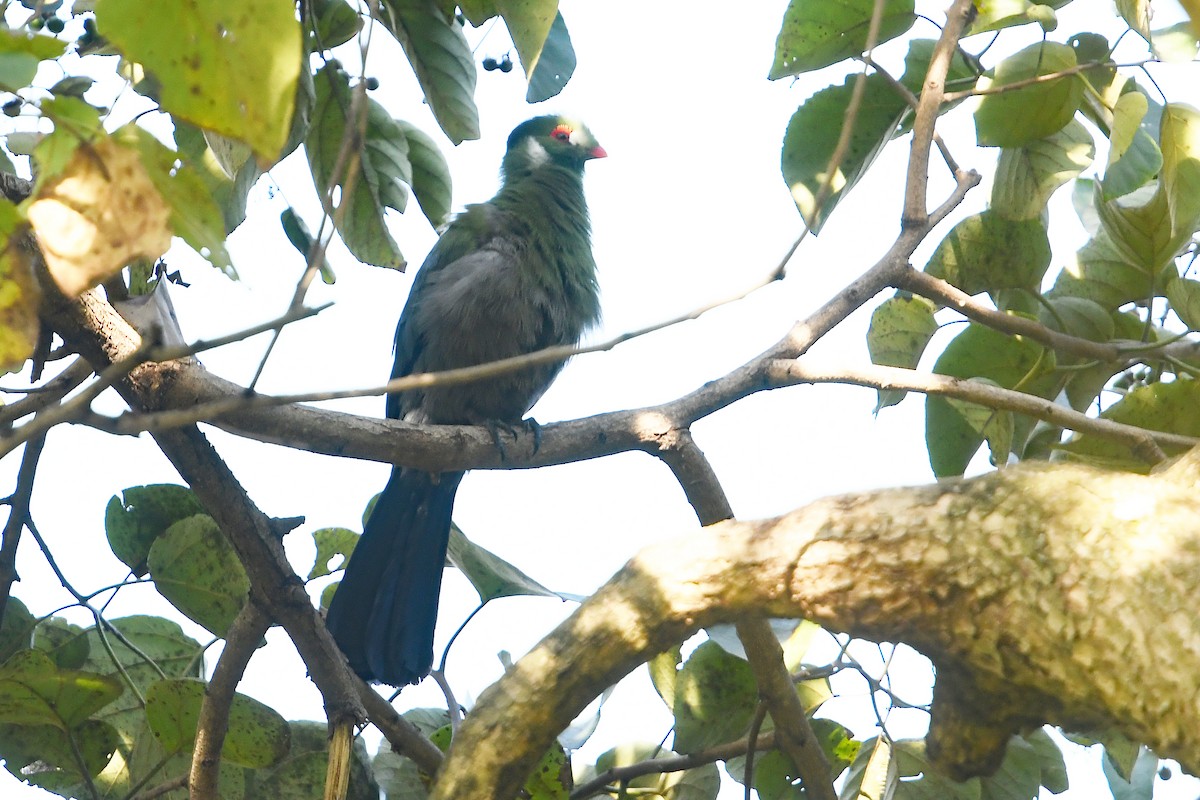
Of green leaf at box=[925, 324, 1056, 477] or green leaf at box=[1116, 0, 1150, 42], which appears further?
green leaf at box=[925, 324, 1056, 477]

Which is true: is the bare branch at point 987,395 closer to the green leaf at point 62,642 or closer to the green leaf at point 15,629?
the green leaf at point 62,642

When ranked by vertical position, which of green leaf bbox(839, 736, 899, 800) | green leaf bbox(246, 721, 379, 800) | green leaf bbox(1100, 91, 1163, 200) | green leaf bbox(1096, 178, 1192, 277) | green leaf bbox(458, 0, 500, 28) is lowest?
green leaf bbox(839, 736, 899, 800)

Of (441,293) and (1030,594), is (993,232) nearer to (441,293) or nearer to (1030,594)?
(1030,594)

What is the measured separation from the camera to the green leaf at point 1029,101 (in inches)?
84.1

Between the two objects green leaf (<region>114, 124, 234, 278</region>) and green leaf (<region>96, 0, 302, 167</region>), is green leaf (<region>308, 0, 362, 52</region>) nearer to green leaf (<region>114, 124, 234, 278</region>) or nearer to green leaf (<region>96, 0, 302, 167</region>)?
green leaf (<region>114, 124, 234, 278</region>)

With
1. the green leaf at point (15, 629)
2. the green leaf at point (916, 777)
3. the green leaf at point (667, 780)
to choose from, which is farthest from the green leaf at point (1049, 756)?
the green leaf at point (15, 629)

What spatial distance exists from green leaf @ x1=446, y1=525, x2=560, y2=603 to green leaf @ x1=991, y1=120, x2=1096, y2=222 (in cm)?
127

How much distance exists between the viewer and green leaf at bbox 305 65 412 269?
2.30m

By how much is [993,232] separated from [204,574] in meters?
1.78

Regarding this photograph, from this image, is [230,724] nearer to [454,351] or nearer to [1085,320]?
[454,351]

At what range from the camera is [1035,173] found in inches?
92.0

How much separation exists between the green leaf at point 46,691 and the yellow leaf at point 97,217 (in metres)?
1.33

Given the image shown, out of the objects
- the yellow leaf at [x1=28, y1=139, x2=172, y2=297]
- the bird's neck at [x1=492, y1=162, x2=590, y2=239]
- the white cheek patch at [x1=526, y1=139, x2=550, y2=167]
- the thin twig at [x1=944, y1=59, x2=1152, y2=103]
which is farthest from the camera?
the white cheek patch at [x1=526, y1=139, x2=550, y2=167]

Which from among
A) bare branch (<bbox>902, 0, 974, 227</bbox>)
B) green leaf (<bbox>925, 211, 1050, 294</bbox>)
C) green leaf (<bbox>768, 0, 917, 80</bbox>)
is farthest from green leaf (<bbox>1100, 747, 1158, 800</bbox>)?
green leaf (<bbox>768, 0, 917, 80</bbox>)
